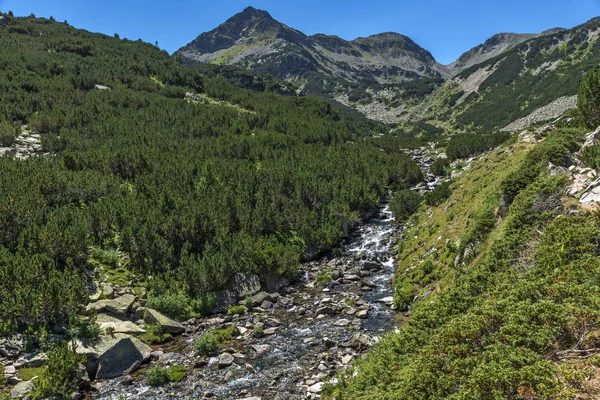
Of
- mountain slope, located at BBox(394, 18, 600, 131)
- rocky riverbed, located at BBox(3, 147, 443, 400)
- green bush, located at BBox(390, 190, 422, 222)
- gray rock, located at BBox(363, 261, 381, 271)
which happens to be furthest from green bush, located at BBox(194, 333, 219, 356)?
mountain slope, located at BBox(394, 18, 600, 131)

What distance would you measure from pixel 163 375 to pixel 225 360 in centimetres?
264

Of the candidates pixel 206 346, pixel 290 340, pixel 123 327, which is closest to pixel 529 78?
pixel 290 340

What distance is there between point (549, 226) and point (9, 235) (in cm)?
2815

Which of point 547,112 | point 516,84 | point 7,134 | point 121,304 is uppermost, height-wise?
point 516,84

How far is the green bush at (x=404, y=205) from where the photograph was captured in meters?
37.9

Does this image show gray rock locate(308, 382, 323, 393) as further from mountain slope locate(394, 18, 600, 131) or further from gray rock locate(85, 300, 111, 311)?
mountain slope locate(394, 18, 600, 131)

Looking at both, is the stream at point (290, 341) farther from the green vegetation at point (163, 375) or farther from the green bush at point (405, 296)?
the green bush at point (405, 296)

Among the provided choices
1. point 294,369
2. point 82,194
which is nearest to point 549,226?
point 294,369

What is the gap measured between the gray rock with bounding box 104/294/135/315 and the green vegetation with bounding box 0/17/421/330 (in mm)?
1231

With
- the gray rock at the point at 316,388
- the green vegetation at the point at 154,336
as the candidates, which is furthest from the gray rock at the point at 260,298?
the gray rock at the point at 316,388

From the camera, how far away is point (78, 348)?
52.0 feet

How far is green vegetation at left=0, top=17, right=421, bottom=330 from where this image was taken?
21359mm

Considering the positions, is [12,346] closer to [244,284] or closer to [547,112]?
Result: [244,284]

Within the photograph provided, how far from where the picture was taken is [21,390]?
1328 cm
